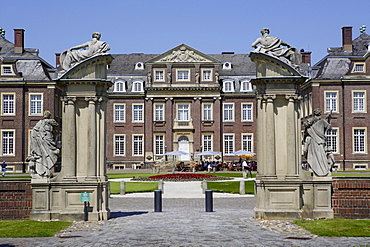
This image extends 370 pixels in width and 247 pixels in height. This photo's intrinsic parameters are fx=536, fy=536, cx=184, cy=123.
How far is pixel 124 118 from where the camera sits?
189 feet

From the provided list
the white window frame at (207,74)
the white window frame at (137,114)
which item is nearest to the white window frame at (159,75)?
Result: the white window frame at (137,114)

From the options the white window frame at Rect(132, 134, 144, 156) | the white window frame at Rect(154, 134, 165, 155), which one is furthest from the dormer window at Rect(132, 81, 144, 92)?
the white window frame at Rect(154, 134, 165, 155)

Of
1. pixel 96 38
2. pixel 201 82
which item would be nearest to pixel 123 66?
pixel 201 82

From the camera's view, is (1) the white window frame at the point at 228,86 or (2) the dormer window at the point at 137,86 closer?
(2) the dormer window at the point at 137,86

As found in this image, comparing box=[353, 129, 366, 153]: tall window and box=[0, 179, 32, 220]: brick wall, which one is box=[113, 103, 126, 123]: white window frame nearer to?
box=[353, 129, 366, 153]: tall window

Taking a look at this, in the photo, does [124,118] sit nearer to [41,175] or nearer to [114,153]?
[114,153]

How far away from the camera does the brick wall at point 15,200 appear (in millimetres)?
13797

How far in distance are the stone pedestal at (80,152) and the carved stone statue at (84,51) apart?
278 millimetres

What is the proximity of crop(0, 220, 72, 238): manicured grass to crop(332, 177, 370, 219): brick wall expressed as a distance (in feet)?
22.1

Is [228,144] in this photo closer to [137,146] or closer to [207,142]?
[207,142]

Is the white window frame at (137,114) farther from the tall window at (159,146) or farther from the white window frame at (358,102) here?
the white window frame at (358,102)

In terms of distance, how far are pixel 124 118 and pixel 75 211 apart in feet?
144

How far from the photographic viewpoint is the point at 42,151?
13.7 metres

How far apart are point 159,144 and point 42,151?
143ft
